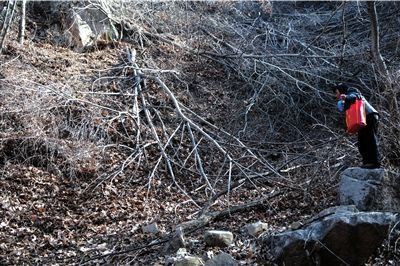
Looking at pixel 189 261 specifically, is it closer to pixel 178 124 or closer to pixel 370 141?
pixel 370 141

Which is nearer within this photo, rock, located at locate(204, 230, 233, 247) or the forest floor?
rock, located at locate(204, 230, 233, 247)

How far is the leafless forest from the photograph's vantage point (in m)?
6.30

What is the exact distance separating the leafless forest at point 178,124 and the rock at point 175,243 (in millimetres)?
114

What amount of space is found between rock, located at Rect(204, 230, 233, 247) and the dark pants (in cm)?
179

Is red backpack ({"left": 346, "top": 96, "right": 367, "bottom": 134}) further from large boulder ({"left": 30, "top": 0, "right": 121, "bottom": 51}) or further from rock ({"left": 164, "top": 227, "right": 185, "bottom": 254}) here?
large boulder ({"left": 30, "top": 0, "right": 121, "bottom": 51})

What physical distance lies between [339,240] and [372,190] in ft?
4.19

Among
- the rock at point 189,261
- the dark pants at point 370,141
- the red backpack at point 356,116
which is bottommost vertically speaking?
the rock at point 189,261

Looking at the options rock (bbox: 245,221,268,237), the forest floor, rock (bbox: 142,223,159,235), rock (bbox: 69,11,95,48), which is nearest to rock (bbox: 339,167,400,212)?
the forest floor

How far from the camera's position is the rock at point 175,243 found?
5121 mm

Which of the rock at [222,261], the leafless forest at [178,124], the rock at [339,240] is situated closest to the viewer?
the rock at [339,240]

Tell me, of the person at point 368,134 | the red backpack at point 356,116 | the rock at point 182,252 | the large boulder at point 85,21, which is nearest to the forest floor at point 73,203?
the rock at point 182,252

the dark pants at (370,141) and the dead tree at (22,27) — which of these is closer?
the dark pants at (370,141)

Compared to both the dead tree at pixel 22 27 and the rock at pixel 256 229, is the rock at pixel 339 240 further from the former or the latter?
the dead tree at pixel 22 27

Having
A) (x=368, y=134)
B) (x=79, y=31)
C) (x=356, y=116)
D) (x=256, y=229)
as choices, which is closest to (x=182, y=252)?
(x=256, y=229)
